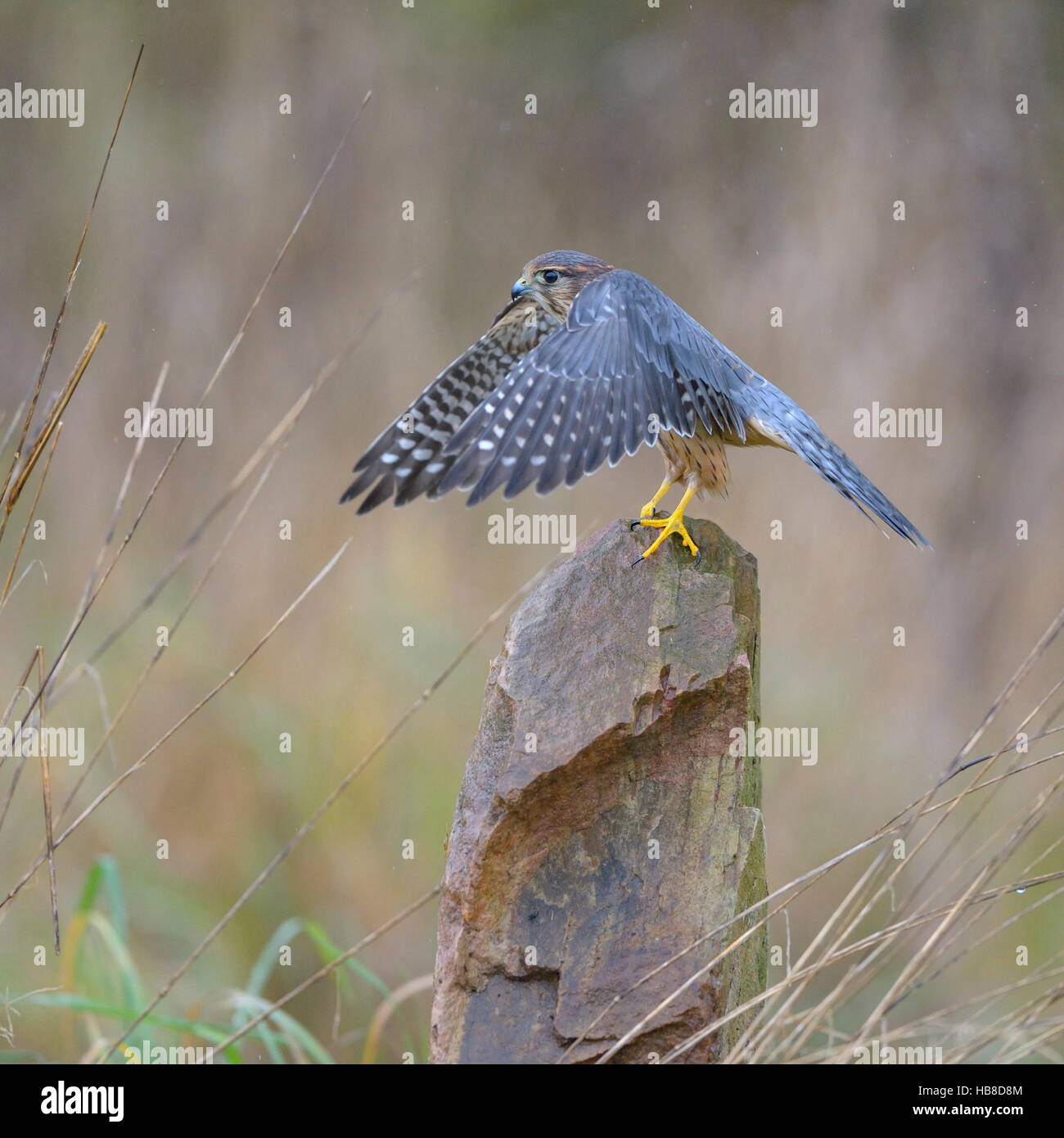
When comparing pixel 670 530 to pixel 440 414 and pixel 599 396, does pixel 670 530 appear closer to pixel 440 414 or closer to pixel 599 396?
pixel 599 396

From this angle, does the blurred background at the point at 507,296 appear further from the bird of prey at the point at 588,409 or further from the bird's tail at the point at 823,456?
the bird's tail at the point at 823,456

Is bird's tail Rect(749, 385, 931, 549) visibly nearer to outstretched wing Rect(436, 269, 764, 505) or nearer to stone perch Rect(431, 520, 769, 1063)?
outstretched wing Rect(436, 269, 764, 505)

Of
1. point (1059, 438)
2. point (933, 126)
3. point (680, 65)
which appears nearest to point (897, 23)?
point (933, 126)

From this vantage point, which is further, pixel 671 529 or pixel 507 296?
pixel 507 296

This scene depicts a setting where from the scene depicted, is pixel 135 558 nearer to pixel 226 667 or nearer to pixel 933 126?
pixel 226 667

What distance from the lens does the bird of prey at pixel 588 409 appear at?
89.6 inches

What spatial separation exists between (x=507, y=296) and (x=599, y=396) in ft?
9.19

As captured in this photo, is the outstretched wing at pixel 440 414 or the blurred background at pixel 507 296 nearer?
the outstretched wing at pixel 440 414

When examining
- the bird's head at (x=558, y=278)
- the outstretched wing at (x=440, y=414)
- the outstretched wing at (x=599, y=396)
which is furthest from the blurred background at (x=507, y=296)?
the outstretched wing at (x=599, y=396)

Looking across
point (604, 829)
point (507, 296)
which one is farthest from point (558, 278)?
point (507, 296)

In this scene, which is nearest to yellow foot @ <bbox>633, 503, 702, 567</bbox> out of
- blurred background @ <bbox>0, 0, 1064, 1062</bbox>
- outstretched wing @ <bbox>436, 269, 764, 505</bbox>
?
outstretched wing @ <bbox>436, 269, 764, 505</bbox>

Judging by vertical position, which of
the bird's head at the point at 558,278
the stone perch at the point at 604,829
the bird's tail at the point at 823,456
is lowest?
the stone perch at the point at 604,829

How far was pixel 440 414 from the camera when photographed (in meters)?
2.84

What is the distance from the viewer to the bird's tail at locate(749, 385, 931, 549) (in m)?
2.54
